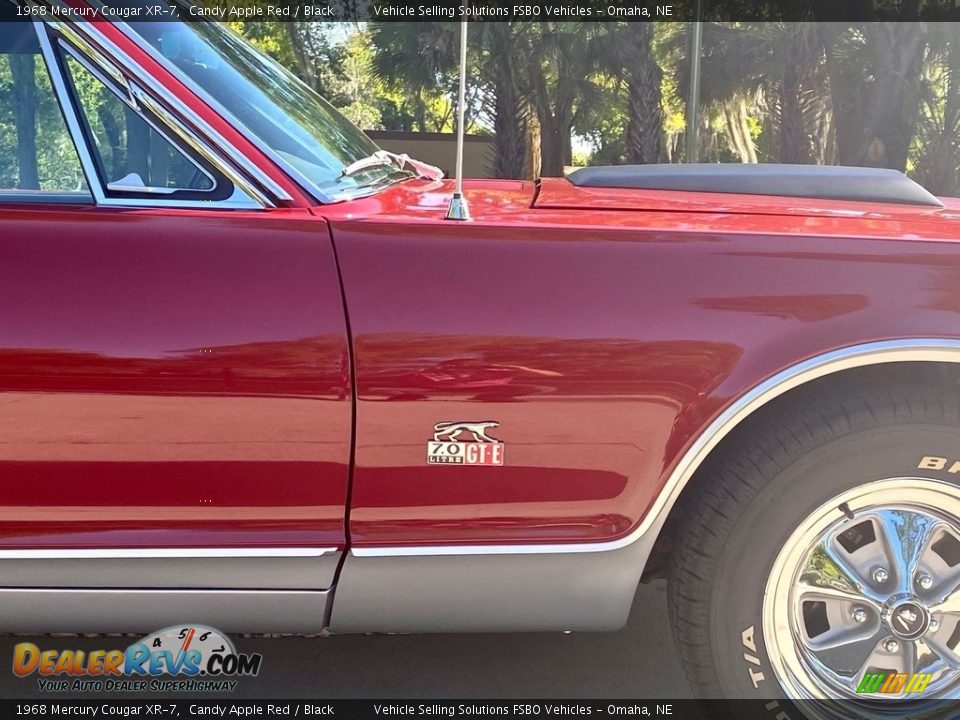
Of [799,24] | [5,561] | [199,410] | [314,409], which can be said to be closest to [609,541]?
[314,409]

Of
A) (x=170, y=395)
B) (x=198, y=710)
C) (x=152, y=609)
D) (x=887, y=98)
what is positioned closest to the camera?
(x=170, y=395)

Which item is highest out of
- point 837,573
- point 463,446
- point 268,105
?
point 268,105

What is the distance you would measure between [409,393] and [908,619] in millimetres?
1237

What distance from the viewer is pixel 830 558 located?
1.95 metres

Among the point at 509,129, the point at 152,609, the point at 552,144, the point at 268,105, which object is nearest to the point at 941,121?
the point at 509,129

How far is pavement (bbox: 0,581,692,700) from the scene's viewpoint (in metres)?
2.37

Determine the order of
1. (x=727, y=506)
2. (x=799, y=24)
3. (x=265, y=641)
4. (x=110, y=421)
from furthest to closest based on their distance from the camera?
(x=799, y=24)
(x=265, y=641)
(x=727, y=506)
(x=110, y=421)

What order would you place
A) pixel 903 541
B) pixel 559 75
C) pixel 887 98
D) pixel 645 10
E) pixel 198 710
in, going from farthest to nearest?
1. pixel 559 75
2. pixel 645 10
3. pixel 887 98
4. pixel 198 710
5. pixel 903 541

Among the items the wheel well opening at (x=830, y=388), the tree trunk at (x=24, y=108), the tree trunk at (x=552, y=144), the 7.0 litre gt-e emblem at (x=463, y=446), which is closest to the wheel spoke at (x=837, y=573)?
the wheel well opening at (x=830, y=388)

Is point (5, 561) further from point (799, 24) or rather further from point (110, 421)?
point (799, 24)

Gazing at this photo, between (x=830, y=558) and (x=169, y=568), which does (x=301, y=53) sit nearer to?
(x=169, y=568)

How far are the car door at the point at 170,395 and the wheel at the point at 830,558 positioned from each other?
814 mm

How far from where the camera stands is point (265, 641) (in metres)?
2.59

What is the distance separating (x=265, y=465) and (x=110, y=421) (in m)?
0.31
